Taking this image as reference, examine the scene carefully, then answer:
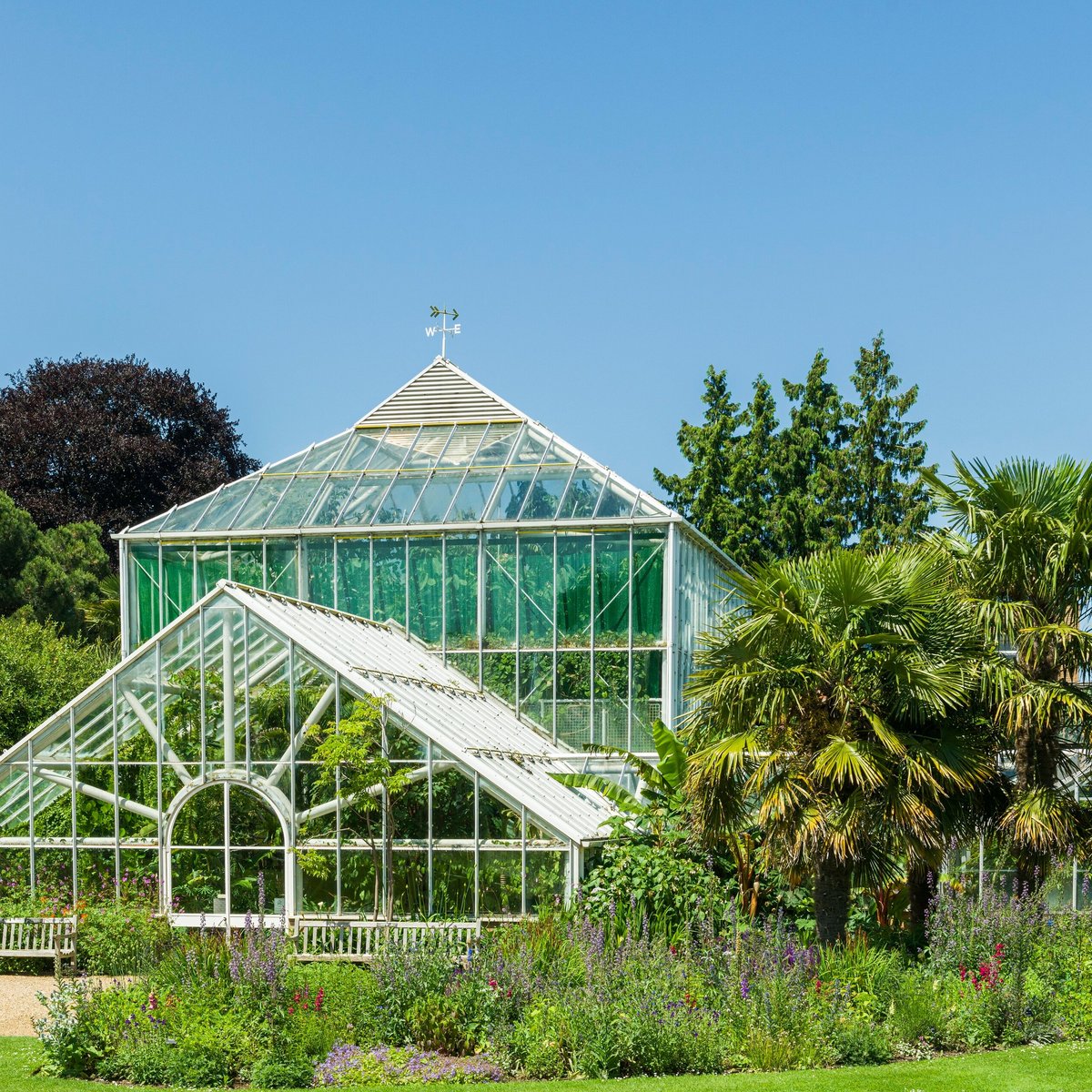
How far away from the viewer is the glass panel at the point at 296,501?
2566 centimetres

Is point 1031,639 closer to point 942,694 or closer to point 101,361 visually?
point 942,694

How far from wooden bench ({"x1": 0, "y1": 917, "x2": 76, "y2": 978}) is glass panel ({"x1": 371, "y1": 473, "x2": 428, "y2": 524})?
9.16 meters

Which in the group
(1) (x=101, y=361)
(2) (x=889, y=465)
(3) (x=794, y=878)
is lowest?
(3) (x=794, y=878)

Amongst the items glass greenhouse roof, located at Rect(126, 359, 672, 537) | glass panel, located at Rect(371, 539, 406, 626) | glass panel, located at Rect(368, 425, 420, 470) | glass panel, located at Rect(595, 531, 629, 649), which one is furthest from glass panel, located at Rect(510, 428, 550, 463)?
glass panel, located at Rect(371, 539, 406, 626)

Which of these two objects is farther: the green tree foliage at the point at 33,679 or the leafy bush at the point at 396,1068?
the green tree foliage at the point at 33,679

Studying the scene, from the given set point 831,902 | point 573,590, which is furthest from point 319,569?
point 831,902

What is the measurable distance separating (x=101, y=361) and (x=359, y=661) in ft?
84.9

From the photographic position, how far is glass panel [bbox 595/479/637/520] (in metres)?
24.2

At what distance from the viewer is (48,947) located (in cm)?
1820

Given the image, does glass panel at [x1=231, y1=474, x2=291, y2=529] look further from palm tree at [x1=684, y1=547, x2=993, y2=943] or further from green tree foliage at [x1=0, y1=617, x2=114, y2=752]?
palm tree at [x1=684, y1=547, x2=993, y2=943]

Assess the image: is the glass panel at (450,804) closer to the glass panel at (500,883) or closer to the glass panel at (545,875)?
the glass panel at (500,883)

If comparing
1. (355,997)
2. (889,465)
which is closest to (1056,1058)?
(355,997)

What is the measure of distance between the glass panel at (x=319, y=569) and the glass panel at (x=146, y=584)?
2.78 metres

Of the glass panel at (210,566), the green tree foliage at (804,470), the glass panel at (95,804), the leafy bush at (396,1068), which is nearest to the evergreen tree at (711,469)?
the green tree foliage at (804,470)
